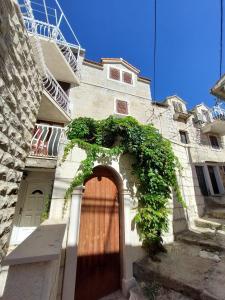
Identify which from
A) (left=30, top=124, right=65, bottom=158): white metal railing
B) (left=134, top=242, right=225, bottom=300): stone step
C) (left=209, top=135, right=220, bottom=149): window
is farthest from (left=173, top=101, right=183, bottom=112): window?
(left=134, top=242, right=225, bottom=300): stone step

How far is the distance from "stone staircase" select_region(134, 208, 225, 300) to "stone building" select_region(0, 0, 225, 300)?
347 millimetres

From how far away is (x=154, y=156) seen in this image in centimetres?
416

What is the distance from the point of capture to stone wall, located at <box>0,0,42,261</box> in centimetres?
187

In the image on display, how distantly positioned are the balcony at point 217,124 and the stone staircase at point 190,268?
9.56 meters

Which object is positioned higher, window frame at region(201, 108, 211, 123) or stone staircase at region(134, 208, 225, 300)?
window frame at region(201, 108, 211, 123)

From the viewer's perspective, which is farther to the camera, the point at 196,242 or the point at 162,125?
the point at 162,125

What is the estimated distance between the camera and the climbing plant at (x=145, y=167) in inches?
145

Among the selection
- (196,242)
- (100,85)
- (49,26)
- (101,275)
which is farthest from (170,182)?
(100,85)

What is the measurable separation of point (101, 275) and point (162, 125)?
9.33m

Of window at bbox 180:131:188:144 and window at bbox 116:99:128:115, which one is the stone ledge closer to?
window at bbox 116:99:128:115

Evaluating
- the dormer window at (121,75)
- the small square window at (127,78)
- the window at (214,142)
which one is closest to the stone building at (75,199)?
the dormer window at (121,75)

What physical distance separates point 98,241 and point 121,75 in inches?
417

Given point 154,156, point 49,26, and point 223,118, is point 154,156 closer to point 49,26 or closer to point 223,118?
point 49,26

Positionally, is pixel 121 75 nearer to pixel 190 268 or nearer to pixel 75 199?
pixel 75 199
